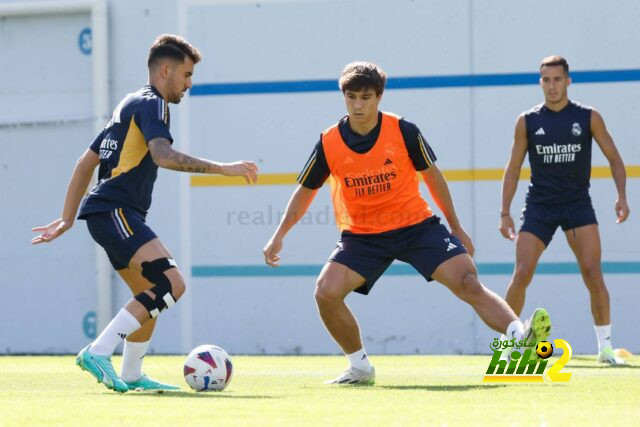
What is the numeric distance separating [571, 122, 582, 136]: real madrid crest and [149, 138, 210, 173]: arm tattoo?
361cm

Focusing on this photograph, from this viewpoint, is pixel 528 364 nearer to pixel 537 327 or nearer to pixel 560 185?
pixel 537 327

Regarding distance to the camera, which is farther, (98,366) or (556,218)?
(556,218)

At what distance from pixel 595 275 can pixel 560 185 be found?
27.4 inches

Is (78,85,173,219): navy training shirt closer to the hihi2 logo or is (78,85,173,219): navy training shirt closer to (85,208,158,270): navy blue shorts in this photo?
(85,208,158,270): navy blue shorts

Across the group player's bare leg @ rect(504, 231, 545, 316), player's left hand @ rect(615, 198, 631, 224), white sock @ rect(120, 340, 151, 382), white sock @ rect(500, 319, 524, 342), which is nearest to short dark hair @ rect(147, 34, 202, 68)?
white sock @ rect(120, 340, 151, 382)

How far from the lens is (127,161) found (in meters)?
7.02

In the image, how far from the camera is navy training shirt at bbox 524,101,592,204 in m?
9.26

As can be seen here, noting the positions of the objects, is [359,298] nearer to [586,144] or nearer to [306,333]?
[306,333]

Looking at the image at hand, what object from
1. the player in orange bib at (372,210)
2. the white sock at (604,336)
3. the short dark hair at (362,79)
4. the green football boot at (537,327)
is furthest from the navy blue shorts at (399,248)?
the white sock at (604,336)

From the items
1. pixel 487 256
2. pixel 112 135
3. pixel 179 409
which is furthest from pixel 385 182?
pixel 487 256

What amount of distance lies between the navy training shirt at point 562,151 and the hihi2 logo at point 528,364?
6.86 feet

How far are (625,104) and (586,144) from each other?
232 centimetres

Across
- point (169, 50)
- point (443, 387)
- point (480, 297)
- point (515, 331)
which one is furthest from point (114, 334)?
point (515, 331)

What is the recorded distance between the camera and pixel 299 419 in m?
5.30
